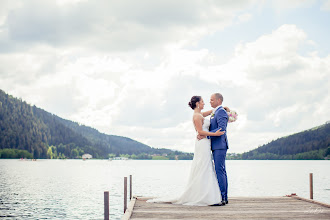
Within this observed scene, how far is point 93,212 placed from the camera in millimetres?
31406

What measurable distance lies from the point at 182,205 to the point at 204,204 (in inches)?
27.3

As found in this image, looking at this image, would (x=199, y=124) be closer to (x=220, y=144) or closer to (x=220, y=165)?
(x=220, y=144)

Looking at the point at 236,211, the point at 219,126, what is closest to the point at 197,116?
the point at 219,126

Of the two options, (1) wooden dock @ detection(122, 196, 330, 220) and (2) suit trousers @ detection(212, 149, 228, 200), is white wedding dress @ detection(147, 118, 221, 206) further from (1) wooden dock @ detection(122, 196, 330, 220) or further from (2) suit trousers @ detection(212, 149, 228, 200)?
(1) wooden dock @ detection(122, 196, 330, 220)

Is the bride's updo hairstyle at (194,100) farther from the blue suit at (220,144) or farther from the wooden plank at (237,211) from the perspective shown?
the wooden plank at (237,211)

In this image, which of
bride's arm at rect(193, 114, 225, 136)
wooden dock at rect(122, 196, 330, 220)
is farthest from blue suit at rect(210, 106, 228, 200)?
wooden dock at rect(122, 196, 330, 220)

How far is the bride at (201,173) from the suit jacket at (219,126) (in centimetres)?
20

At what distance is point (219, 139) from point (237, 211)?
2.18 m

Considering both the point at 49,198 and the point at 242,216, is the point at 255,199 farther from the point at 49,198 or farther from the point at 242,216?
the point at 49,198

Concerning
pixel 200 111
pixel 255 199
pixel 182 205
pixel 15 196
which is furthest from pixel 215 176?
pixel 15 196

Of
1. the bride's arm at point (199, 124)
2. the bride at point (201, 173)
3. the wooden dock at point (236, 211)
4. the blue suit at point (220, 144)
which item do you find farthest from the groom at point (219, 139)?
the wooden dock at point (236, 211)

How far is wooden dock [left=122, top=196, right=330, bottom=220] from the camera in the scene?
9484 millimetres

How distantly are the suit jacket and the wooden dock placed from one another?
6.10 ft

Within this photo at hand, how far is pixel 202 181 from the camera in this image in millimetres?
11453
